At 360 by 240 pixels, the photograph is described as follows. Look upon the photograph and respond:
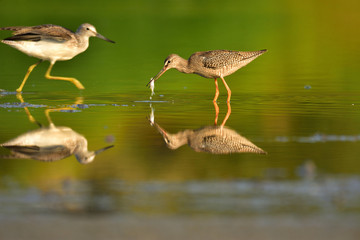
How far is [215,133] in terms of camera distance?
10.7 metres

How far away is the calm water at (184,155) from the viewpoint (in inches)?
245

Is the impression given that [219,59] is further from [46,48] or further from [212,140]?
[212,140]

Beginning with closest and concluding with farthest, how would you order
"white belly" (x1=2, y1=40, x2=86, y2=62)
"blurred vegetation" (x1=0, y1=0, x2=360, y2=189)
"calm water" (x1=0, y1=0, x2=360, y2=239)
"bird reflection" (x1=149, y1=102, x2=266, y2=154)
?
"calm water" (x1=0, y1=0, x2=360, y2=239)
"blurred vegetation" (x1=0, y1=0, x2=360, y2=189)
"bird reflection" (x1=149, y1=102, x2=266, y2=154)
"white belly" (x1=2, y1=40, x2=86, y2=62)

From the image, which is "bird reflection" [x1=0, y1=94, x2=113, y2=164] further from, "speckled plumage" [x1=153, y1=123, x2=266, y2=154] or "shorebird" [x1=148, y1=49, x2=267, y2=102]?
"shorebird" [x1=148, y1=49, x2=267, y2=102]

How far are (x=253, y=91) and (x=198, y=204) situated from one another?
9.40 metres

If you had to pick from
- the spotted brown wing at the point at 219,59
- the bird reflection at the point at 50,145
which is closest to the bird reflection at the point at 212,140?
the bird reflection at the point at 50,145

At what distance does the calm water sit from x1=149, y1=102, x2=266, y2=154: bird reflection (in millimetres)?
133

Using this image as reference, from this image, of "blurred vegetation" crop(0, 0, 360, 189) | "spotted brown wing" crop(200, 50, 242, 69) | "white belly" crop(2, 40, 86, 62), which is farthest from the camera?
"white belly" crop(2, 40, 86, 62)

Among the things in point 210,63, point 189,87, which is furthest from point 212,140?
point 189,87

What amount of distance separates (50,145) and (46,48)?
6.52 m

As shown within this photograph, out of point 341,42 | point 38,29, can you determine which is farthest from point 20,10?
point 38,29

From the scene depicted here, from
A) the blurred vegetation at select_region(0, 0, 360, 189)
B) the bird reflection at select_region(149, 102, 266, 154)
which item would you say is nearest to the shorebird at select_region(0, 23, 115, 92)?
the blurred vegetation at select_region(0, 0, 360, 189)

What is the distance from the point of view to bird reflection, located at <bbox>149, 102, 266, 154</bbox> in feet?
31.1

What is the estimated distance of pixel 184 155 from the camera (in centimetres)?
918
